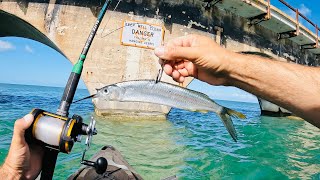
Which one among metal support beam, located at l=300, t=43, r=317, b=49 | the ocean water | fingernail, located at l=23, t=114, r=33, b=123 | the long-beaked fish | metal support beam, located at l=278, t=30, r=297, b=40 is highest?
metal support beam, located at l=278, t=30, r=297, b=40

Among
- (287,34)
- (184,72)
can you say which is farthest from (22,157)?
(287,34)

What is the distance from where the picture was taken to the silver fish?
2.72 metres

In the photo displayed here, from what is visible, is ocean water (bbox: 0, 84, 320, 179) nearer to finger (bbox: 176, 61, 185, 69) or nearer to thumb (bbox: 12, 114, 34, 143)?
thumb (bbox: 12, 114, 34, 143)

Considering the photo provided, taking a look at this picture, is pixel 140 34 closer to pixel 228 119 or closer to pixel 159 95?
pixel 228 119

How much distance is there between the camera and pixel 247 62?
75.8 inches

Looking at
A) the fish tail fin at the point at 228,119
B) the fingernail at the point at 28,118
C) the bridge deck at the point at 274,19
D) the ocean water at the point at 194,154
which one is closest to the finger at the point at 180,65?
the fish tail fin at the point at 228,119

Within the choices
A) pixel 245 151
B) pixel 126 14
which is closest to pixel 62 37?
pixel 126 14

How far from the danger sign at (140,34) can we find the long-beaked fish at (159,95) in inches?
352

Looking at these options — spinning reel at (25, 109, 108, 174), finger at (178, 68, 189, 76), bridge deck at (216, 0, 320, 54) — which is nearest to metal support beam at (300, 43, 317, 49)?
bridge deck at (216, 0, 320, 54)

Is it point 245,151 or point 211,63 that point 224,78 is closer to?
point 211,63

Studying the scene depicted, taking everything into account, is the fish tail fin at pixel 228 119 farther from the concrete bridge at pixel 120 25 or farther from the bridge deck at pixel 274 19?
the bridge deck at pixel 274 19

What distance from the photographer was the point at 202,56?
76.0 inches

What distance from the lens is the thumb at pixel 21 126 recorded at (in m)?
2.04

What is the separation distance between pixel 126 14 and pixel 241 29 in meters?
6.60
